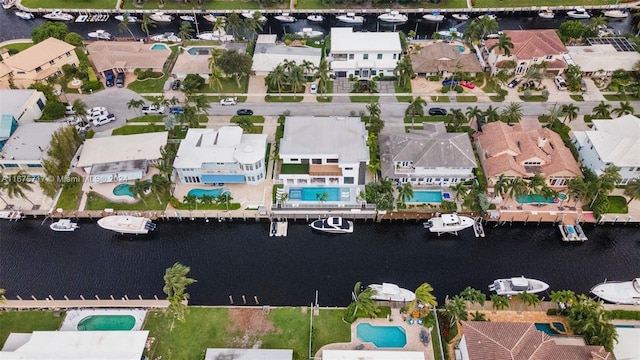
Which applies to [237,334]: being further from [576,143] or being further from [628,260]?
[576,143]

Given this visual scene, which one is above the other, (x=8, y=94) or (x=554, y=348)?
(x=8, y=94)

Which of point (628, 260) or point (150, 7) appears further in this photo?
point (150, 7)

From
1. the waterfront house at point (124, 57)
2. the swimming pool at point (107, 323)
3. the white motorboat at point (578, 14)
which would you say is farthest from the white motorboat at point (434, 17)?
the swimming pool at point (107, 323)

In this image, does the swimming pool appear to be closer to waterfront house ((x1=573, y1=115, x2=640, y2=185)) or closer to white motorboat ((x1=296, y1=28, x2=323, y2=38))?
waterfront house ((x1=573, y1=115, x2=640, y2=185))

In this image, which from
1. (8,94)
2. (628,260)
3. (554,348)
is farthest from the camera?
(8,94)

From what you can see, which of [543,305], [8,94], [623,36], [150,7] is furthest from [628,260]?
[150,7]

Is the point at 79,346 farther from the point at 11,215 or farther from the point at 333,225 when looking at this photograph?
the point at 333,225

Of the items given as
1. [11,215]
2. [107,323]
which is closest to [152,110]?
[11,215]
